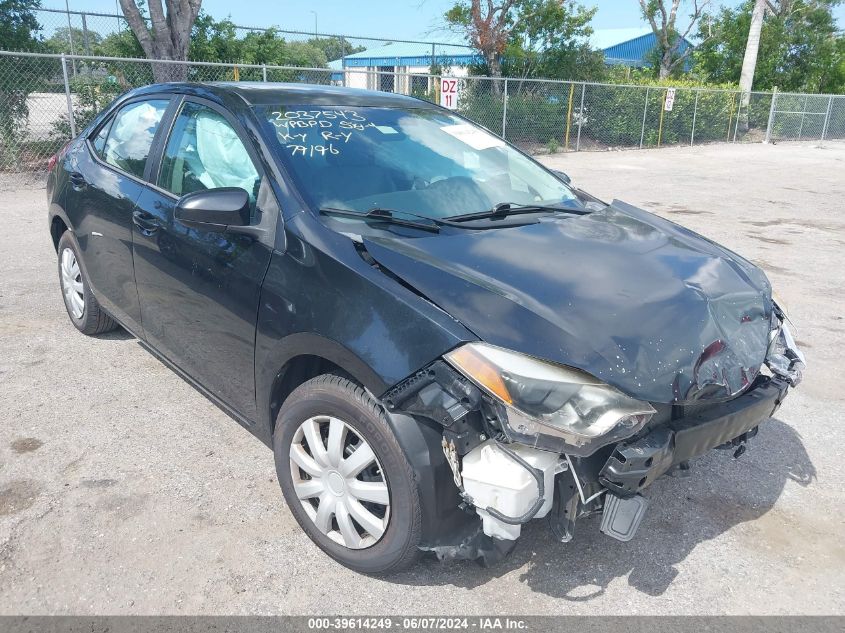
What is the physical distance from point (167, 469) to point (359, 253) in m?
1.56

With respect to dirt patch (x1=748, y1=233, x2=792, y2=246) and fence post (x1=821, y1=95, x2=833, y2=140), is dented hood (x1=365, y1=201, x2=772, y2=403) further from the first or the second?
fence post (x1=821, y1=95, x2=833, y2=140)

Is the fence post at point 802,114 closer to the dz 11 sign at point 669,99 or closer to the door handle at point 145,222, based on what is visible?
the dz 11 sign at point 669,99

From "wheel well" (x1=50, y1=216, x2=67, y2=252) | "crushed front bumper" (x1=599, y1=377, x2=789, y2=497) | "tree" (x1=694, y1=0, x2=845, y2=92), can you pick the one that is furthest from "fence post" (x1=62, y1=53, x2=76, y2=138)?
"tree" (x1=694, y1=0, x2=845, y2=92)

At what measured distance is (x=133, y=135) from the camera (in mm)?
3893

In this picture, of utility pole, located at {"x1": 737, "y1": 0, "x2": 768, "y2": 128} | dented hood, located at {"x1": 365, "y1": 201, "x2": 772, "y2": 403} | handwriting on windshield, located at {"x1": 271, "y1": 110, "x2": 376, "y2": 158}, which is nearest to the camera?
dented hood, located at {"x1": 365, "y1": 201, "x2": 772, "y2": 403}

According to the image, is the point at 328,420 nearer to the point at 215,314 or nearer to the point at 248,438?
the point at 215,314

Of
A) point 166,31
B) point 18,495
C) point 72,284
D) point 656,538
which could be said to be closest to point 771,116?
point 166,31

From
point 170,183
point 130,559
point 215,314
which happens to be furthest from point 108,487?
point 170,183

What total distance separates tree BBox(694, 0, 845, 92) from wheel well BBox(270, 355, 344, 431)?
118 ft

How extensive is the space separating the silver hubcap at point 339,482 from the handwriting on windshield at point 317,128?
4.01 feet

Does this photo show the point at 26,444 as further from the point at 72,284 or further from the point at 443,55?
the point at 443,55

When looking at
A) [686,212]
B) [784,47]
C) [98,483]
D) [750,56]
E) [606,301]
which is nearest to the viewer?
[606,301]

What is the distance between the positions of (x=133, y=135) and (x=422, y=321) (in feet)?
8.47

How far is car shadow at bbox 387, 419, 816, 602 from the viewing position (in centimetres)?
255
